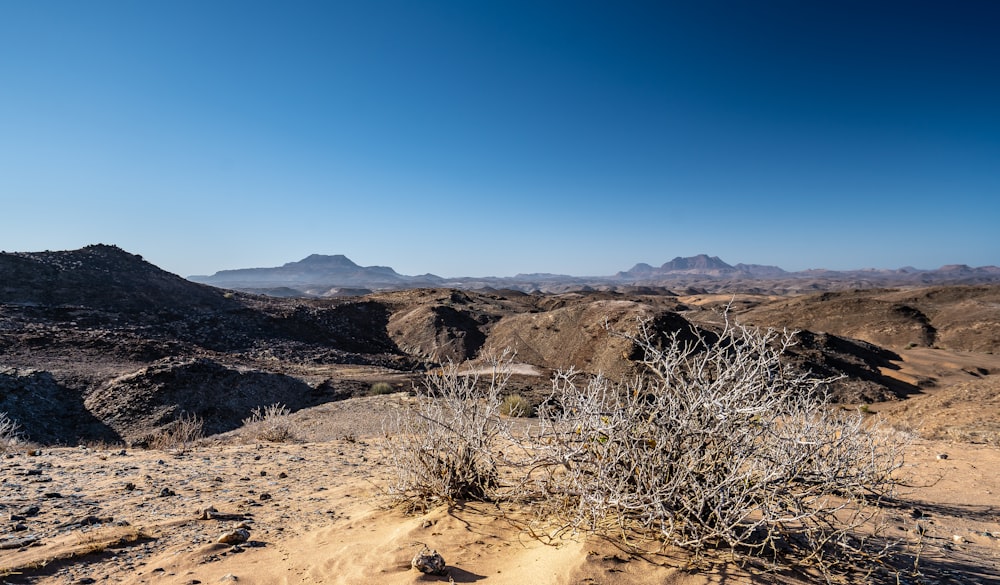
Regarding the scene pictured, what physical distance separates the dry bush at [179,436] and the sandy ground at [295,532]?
132cm

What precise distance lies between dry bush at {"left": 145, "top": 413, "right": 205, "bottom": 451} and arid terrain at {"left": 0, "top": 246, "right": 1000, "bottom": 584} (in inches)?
6.9

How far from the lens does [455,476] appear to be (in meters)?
3.98

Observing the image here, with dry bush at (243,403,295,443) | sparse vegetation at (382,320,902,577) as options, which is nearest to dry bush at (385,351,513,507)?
sparse vegetation at (382,320,902,577)

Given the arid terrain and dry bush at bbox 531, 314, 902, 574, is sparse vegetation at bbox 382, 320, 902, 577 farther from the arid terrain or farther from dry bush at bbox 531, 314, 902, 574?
the arid terrain

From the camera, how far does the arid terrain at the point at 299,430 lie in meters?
3.03

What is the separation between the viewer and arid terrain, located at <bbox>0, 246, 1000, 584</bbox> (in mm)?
3031

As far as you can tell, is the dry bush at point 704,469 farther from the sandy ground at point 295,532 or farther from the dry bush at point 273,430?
the dry bush at point 273,430

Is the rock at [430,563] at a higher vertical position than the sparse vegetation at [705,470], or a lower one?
lower

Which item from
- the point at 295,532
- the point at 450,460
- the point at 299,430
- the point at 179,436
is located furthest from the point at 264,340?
the point at 450,460

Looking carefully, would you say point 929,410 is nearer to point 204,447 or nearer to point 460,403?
point 460,403

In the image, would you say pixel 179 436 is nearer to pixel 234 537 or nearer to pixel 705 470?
pixel 234 537

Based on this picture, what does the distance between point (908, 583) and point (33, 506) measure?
22.0 ft

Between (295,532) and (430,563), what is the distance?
1464mm

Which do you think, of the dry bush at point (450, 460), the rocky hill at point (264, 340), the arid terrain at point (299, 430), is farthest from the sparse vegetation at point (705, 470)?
the rocky hill at point (264, 340)
